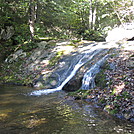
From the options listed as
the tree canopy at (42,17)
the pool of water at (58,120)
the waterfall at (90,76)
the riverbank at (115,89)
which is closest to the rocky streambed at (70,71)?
the riverbank at (115,89)

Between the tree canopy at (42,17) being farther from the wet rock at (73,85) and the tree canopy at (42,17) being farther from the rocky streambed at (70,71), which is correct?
the wet rock at (73,85)

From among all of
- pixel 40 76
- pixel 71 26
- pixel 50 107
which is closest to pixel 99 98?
pixel 50 107

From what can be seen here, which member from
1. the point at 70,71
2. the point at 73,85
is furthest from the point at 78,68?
the point at 73,85

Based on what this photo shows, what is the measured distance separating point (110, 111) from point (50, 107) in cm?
199

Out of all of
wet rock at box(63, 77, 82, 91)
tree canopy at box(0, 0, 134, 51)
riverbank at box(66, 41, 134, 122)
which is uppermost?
tree canopy at box(0, 0, 134, 51)

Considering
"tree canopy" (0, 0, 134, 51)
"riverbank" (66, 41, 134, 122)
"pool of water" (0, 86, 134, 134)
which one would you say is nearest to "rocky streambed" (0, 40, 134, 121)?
"riverbank" (66, 41, 134, 122)

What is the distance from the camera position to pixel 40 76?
10.2m

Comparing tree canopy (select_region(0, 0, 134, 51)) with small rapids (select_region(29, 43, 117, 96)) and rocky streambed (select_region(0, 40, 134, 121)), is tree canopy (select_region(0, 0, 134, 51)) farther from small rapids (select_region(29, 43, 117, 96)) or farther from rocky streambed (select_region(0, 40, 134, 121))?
small rapids (select_region(29, 43, 117, 96))

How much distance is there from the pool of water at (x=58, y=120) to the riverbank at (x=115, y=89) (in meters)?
0.37

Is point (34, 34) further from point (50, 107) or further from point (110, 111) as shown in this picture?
point (110, 111)

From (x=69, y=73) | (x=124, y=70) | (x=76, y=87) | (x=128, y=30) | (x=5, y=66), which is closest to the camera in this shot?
(x=124, y=70)

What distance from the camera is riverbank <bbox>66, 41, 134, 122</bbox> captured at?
4.55 metres

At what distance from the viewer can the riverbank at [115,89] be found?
4547 millimetres

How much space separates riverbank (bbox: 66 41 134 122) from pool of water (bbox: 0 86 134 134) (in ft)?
1.23
